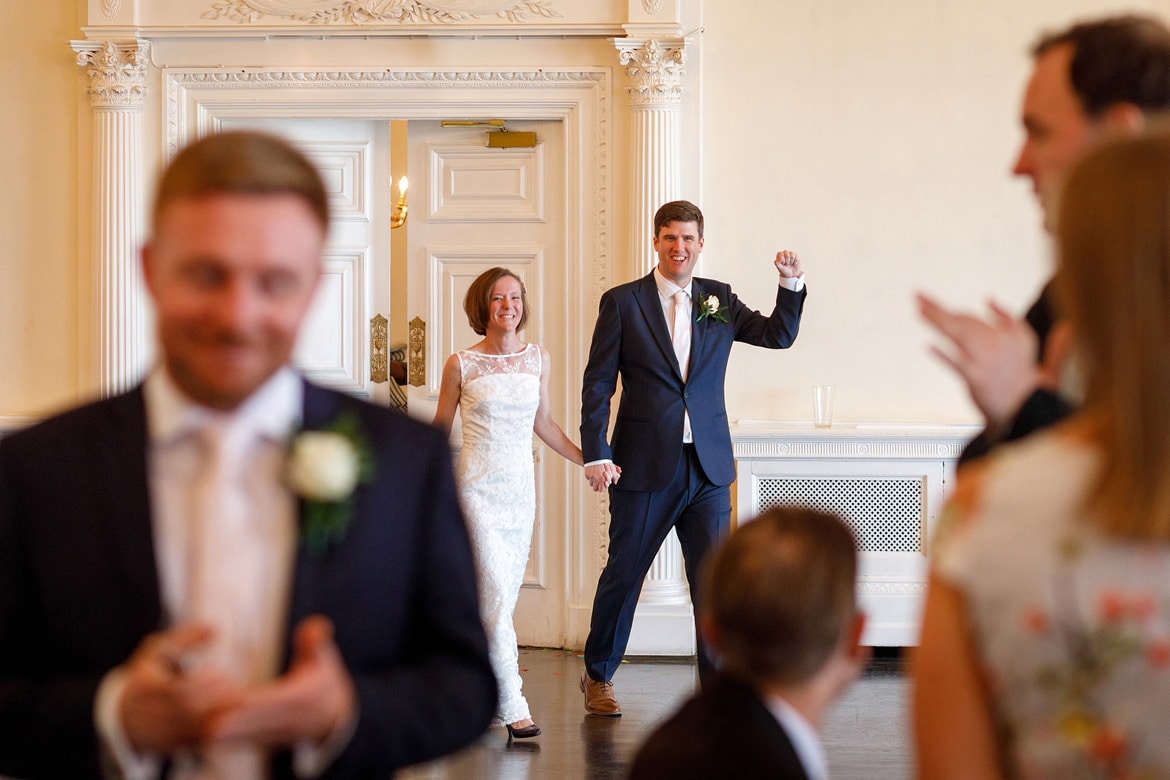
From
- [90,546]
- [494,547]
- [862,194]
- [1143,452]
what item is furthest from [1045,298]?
[862,194]

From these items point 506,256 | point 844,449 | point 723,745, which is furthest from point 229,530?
point 506,256

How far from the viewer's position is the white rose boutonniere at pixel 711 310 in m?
Answer: 5.41

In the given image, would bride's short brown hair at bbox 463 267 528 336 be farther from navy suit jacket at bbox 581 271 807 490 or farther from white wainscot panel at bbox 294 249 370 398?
white wainscot panel at bbox 294 249 370 398

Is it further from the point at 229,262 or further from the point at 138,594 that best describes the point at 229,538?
the point at 229,262

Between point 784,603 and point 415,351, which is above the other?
point 415,351

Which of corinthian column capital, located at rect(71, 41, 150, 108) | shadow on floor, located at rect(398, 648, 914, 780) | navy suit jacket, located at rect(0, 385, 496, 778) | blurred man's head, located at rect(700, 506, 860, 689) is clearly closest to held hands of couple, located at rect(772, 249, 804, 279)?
shadow on floor, located at rect(398, 648, 914, 780)

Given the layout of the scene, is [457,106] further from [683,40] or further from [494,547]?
[494,547]

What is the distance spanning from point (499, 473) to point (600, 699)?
104cm

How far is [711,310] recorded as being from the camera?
5.41 metres

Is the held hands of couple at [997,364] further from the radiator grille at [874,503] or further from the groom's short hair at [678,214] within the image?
the radiator grille at [874,503]

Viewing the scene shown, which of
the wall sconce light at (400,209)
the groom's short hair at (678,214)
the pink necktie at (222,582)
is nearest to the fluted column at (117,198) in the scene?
the wall sconce light at (400,209)

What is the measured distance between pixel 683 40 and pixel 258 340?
5.49m

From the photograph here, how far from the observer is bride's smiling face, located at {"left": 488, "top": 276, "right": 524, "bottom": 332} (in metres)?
5.30

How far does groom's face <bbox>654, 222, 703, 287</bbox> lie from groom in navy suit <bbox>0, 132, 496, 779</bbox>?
13.4 feet
